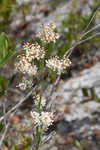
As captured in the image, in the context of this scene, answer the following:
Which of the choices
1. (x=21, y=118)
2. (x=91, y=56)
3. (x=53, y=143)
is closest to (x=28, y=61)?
(x=53, y=143)

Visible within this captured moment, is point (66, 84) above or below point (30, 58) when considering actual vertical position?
above

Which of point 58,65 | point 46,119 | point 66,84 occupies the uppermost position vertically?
point 66,84

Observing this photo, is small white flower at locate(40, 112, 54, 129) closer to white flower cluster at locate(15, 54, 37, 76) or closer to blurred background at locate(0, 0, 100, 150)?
white flower cluster at locate(15, 54, 37, 76)

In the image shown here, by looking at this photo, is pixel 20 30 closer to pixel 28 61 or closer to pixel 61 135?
pixel 61 135

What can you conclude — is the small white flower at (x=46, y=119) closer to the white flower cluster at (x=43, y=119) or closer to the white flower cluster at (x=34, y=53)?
the white flower cluster at (x=43, y=119)

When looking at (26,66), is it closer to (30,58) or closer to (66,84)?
(30,58)

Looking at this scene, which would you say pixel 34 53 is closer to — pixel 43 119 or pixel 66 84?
pixel 43 119

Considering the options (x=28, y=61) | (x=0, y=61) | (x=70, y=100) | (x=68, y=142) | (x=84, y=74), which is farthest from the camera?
(x=84, y=74)

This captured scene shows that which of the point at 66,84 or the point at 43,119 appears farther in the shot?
the point at 66,84

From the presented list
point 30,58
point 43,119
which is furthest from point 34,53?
point 43,119
